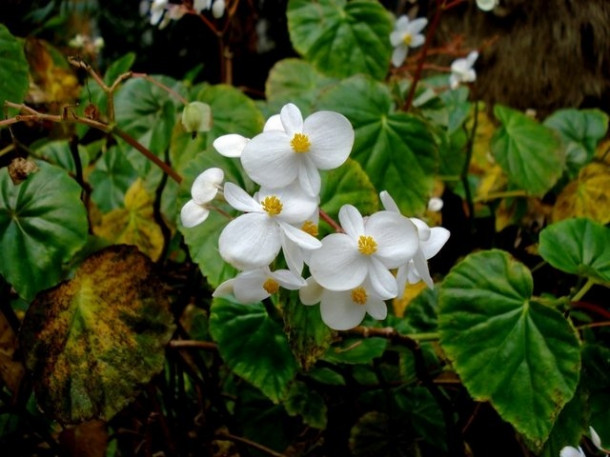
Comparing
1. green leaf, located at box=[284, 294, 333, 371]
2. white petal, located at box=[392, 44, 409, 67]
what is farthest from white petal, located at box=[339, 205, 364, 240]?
white petal, located at box=[392, 44, 409, 67]

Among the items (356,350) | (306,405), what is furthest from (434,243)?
(306,405)

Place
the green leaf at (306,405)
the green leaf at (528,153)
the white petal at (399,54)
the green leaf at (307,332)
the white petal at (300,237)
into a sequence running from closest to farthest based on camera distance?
1. the white petal at (300,237)
2. the green leaf at (307,332)
3. the green leaf at (306,405)
4. the green leaf at (528,153)
5. the white petal at (399,54)

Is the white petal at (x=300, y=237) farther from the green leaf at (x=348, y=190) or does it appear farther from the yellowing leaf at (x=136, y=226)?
the yellowing leaf at (x=136, y=226)

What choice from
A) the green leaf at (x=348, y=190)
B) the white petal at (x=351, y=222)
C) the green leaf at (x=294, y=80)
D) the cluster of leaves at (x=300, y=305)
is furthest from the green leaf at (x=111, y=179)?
the white petal at (x=351, y=222)

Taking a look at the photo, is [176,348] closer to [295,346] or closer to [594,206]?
[295,346]

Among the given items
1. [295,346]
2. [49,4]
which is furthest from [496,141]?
[49,4]

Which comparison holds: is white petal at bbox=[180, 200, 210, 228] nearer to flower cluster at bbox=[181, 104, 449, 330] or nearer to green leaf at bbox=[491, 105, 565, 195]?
flower cluster at bbox=[181, 104, 449, 330]

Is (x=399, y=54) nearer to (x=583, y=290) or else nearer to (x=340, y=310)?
(x=583, y=290)
